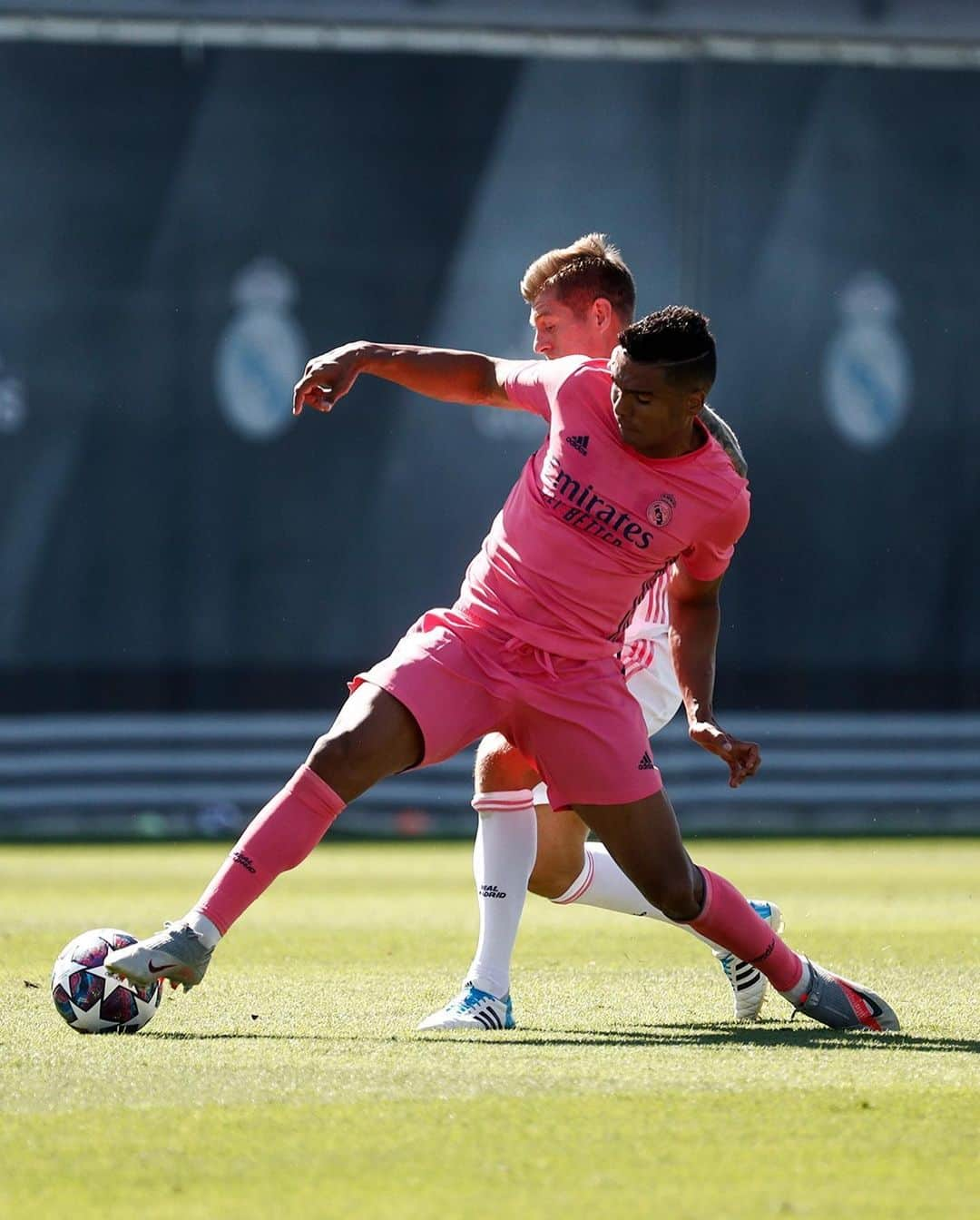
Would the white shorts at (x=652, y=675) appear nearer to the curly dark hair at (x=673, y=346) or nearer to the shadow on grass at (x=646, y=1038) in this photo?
the shadow on grass at (x=646, y=1038)

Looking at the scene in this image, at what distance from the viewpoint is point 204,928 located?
5.76m

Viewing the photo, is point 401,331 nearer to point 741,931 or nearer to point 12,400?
point 12,400

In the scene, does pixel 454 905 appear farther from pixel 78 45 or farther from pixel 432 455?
pixel 78 45

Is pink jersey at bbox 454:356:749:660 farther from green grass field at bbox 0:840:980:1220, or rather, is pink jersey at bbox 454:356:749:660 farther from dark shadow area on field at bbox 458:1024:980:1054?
green grass field at bbox 0:840:980:1220

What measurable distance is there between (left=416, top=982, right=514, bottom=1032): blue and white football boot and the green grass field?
114 millimetres

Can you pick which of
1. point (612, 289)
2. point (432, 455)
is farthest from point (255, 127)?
point (612, 289)

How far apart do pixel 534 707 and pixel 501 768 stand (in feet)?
1.97

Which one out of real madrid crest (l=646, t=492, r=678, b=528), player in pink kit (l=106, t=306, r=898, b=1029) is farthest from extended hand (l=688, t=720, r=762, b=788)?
real madrid crest (l=646, t=492, r=678, b=528)

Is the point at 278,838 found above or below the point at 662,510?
below

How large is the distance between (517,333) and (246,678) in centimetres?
321

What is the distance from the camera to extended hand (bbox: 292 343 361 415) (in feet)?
19.9

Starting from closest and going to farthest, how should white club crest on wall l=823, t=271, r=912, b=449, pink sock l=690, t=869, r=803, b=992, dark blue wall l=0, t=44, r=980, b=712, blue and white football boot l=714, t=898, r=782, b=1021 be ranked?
pink sock l=690, t=869, r=803, b=992 < blue and white football boot l=714, t=898, r=782, b=1021 < dark blue wall l=0, t=44, r=980, b=712 < white club crest on wall l=823, t=271, r=912, b=449

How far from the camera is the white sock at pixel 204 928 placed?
574 centimetres

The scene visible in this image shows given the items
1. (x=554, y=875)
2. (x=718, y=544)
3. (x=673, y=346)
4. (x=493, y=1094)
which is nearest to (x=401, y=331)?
(x=554, y=875)
